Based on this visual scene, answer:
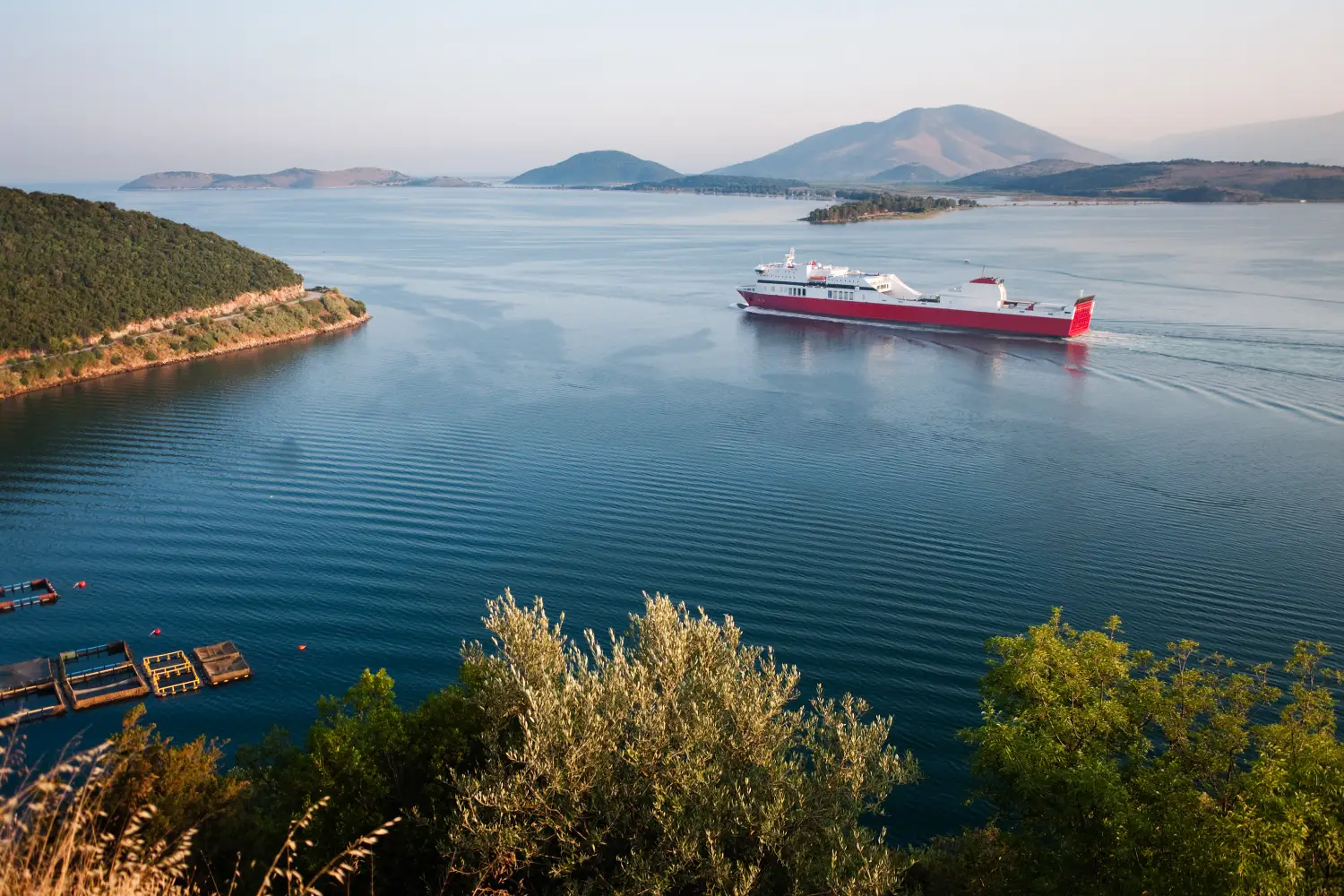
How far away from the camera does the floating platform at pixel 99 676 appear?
20.3 m

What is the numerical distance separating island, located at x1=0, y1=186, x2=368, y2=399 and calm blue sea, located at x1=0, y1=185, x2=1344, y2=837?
112 inches

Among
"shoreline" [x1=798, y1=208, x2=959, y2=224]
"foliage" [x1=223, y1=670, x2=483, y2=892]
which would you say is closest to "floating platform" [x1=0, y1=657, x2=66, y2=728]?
"foliage" [x1=223, y1=670, x2=483, y2=892]

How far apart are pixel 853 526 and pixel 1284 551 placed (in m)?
12.8

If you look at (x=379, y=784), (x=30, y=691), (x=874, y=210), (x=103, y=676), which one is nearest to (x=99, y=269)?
(x=30, y=691)

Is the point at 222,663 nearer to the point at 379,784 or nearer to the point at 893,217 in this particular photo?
the point at 379,784

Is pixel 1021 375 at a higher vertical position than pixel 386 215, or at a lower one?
lower

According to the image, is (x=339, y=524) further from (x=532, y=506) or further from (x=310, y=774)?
(x=310, y=774)

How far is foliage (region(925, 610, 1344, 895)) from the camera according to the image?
30.5 ft

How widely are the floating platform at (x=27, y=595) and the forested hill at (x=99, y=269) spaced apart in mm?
29497

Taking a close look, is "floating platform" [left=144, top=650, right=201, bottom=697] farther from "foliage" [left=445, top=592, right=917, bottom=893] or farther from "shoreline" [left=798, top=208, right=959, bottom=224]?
"shoreline" [left=798, top=208, right=959, bottom=224]

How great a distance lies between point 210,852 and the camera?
11891mm

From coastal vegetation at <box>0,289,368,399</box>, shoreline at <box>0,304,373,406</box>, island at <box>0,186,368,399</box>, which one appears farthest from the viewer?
island at <box>0,186,368,399</box>

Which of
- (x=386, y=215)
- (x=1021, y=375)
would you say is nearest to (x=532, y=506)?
(x=1021, y=375)

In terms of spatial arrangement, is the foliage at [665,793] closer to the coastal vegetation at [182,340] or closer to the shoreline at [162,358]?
the shoreline at [162,358]
